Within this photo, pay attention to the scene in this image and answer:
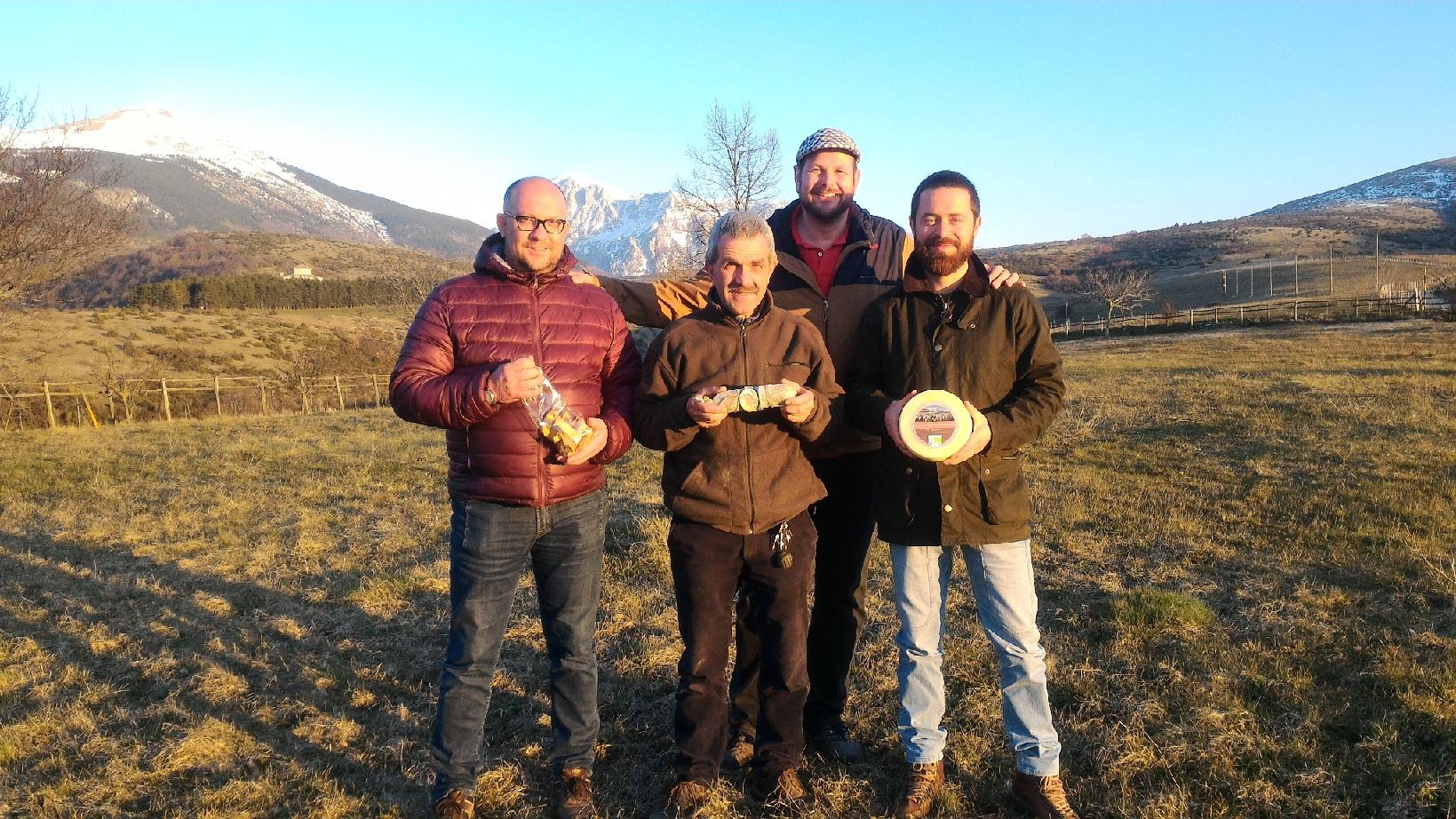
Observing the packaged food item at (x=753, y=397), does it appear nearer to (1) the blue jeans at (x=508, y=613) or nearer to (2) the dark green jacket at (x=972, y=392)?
(2) the dark green jacket at (x=972, y=392)

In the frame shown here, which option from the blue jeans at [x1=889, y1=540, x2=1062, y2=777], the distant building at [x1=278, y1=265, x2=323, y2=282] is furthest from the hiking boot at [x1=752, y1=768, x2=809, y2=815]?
the distant building at [x1=278, y1=265, x2=323, y2=282]

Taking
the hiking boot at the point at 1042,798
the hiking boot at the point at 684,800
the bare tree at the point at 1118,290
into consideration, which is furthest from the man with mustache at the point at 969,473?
the bare tree at the point at 1118,290

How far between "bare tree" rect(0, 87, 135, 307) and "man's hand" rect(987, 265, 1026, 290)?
756 inches

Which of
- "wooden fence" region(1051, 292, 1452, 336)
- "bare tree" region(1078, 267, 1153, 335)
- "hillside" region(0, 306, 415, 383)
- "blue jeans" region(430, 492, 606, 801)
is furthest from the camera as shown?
"bare tree" region(1078, 267, 1153, 335)

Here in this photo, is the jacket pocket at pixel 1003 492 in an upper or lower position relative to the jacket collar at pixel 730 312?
lower

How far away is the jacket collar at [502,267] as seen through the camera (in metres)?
3.14

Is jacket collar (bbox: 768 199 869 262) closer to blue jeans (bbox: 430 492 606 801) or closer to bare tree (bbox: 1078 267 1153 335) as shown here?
blue jeans (bbox: 430 492 606 801)

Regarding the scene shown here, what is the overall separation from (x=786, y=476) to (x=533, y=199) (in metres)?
1.53

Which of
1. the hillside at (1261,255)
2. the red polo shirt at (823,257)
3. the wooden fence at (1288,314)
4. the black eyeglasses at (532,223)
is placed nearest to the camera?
the black eyeglasses at (532,223)

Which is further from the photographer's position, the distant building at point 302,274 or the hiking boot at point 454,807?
the distant building at point 302,274

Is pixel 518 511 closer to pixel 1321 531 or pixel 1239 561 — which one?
pixel 1239 561

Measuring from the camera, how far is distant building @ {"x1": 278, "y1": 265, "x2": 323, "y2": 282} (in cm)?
9050

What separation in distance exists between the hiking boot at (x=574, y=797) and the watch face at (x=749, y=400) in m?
1.84

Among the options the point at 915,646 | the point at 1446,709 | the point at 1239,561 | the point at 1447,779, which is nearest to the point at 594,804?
the point at 915,646
